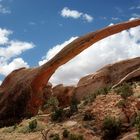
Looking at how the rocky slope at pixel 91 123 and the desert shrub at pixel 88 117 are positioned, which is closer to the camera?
the rocky slope at pixel 91 123

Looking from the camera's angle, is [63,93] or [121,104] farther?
[63,93]

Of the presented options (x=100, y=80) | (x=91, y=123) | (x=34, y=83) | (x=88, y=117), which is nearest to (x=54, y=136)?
(x=91, y=123)

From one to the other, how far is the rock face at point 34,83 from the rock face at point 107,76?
8820 mm

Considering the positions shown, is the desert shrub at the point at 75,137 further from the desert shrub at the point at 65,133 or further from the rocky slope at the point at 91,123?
the desert shrub at the point at 65,133

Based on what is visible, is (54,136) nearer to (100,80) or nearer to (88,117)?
(88,117)

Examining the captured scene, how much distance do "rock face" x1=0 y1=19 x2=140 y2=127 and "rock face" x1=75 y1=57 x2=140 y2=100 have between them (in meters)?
8.82

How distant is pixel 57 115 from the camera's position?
27906 mm

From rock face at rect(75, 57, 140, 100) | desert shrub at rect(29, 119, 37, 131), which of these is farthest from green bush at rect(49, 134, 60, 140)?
rock face at rect(75, 57, 140, 100)

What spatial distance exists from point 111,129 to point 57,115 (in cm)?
481

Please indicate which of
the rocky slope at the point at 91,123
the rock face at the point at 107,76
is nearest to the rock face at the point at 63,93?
the rock face at the point at 107,76

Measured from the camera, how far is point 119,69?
139 ft

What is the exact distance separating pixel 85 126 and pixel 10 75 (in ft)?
37.8

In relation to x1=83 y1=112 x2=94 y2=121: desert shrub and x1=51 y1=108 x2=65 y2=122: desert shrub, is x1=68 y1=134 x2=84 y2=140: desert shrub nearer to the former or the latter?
x1=83 y1=112 x2=94 y2=121: desert shrub

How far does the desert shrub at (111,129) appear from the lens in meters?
24.1
